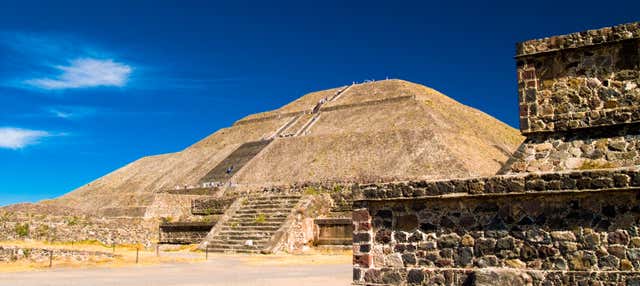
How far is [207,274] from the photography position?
564 inches

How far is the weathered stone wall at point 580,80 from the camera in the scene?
853cm

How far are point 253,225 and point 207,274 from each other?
10104 millimetres

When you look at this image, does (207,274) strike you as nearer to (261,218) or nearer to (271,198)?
(261,218)

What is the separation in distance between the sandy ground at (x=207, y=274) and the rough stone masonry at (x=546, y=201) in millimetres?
Result: 3960

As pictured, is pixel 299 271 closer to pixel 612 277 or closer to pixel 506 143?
pixel 612 277

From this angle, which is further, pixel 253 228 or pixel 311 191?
pixel 311 191

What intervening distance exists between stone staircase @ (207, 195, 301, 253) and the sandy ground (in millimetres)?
3810

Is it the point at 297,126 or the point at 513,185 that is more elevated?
the point at 297,126

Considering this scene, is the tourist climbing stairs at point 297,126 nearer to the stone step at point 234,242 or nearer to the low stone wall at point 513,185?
the stone step at point 234,242

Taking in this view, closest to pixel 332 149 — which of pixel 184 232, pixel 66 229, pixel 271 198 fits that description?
pixel 271 198

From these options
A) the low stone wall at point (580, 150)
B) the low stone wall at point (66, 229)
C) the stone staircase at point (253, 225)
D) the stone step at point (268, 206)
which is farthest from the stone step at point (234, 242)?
the low stone wall at point (580, 150)

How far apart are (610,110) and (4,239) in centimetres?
2311

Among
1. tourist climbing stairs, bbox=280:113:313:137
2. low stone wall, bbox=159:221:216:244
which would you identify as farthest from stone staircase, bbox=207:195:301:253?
tourist climbing stairs, bbox=280:113:313:137

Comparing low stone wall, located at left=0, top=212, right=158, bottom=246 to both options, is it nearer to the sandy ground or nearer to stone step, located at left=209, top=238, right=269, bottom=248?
stone step, located at left=209, top=238, right=269, bottom=248
